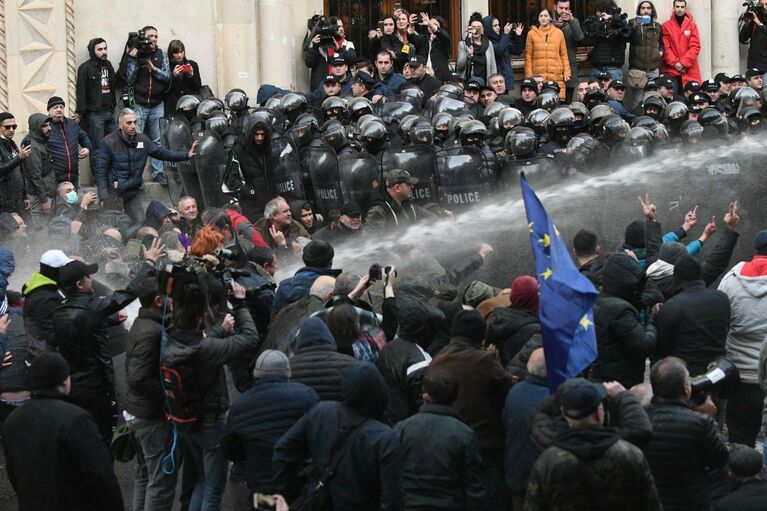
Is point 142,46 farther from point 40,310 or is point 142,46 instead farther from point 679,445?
point 679,445

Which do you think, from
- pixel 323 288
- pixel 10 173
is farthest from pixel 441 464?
pixel 10 173

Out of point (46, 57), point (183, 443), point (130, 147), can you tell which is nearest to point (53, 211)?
point (130, 147)

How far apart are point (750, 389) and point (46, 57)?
1000 cm

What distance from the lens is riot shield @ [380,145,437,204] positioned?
14789 millimetres

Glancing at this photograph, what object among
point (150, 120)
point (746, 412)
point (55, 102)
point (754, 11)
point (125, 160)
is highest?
point (754, 11)

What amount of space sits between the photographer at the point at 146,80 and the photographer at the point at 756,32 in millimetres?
8147

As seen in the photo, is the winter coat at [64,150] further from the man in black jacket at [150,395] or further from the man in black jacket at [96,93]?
the man in black jacket at [150,395]

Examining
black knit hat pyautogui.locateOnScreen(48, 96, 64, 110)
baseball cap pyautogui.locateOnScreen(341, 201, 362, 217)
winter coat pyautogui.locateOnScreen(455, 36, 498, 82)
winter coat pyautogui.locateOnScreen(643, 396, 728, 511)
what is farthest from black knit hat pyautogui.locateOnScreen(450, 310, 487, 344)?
winter coat pyautogui.locateOnScreen(455, 36, 498, 82)

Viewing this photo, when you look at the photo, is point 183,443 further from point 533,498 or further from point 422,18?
point 422,18

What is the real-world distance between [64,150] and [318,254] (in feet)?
20.3

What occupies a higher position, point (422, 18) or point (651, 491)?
point (422, 18)

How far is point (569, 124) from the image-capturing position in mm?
16109

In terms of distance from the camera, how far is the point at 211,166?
15.8 m

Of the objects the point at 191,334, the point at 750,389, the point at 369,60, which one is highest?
the point at 369,60
